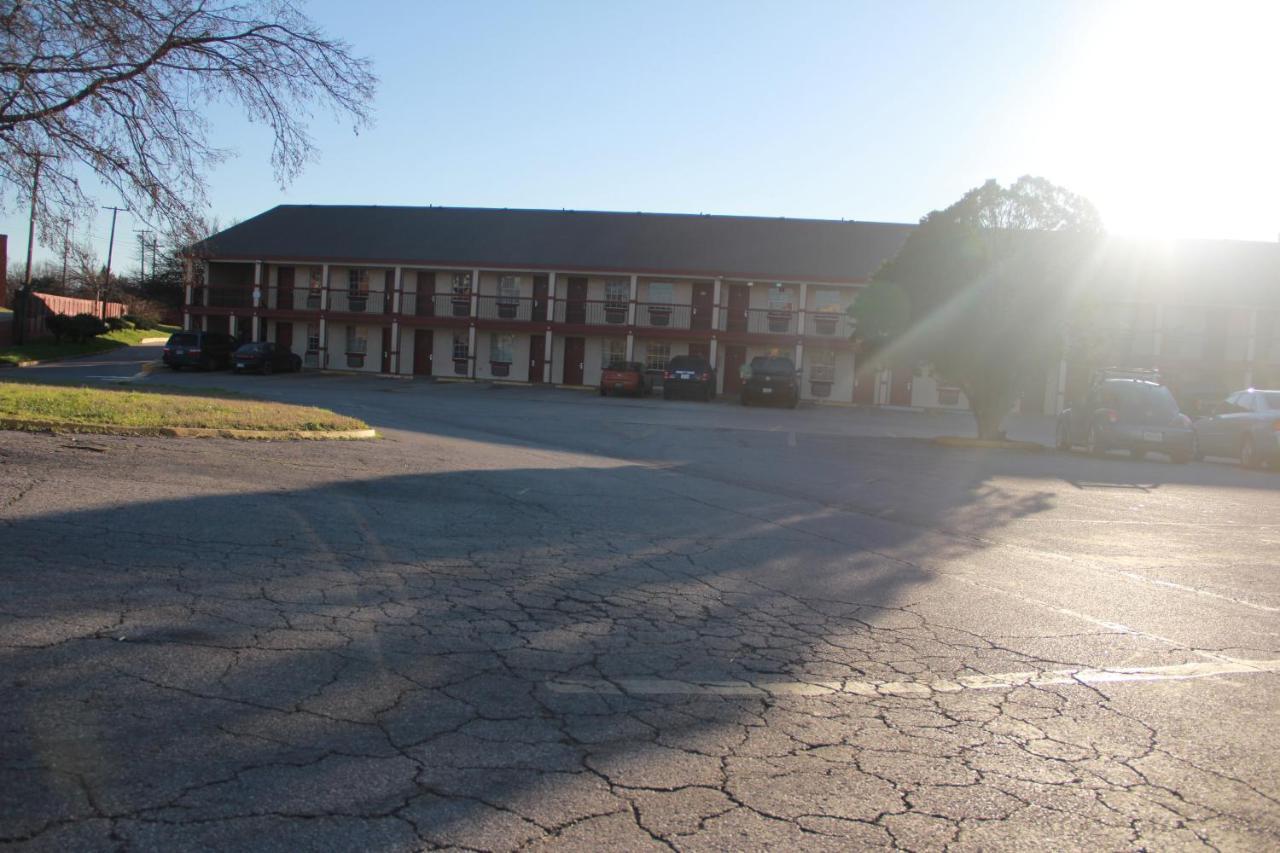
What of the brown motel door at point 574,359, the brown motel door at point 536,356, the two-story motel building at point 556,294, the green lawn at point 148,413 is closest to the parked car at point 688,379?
the two-story motel building at point 556,294

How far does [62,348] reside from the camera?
4697cm

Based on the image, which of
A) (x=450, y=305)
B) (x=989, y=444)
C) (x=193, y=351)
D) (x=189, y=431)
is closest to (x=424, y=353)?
(x=450, y=305)

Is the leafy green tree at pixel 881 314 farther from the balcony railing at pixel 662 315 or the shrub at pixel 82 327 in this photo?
the shrub at pixel 82 327

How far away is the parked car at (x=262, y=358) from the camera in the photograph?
41.4 metres

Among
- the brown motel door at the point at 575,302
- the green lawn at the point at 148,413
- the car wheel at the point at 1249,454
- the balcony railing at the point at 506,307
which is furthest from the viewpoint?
the balcony railing at the point at 506,307

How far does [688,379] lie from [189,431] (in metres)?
25.5

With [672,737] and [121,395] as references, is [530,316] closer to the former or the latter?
[121,395]

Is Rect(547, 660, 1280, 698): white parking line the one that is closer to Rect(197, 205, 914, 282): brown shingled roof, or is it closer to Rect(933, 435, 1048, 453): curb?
Rect(933, 435, 1048, 453): curb

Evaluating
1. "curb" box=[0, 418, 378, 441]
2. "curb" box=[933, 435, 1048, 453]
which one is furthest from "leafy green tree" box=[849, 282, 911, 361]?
"curb" box=[0, 418, 378, 441]

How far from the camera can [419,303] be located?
46.8m

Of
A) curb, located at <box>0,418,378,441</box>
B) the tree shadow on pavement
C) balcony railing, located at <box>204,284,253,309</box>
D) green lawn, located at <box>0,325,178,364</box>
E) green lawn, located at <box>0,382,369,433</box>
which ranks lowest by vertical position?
the tree shadow on pavement

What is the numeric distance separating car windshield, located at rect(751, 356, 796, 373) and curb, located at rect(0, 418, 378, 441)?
73.0 ft

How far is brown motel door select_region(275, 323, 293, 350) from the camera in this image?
4816cm

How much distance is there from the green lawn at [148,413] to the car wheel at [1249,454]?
1625cm
